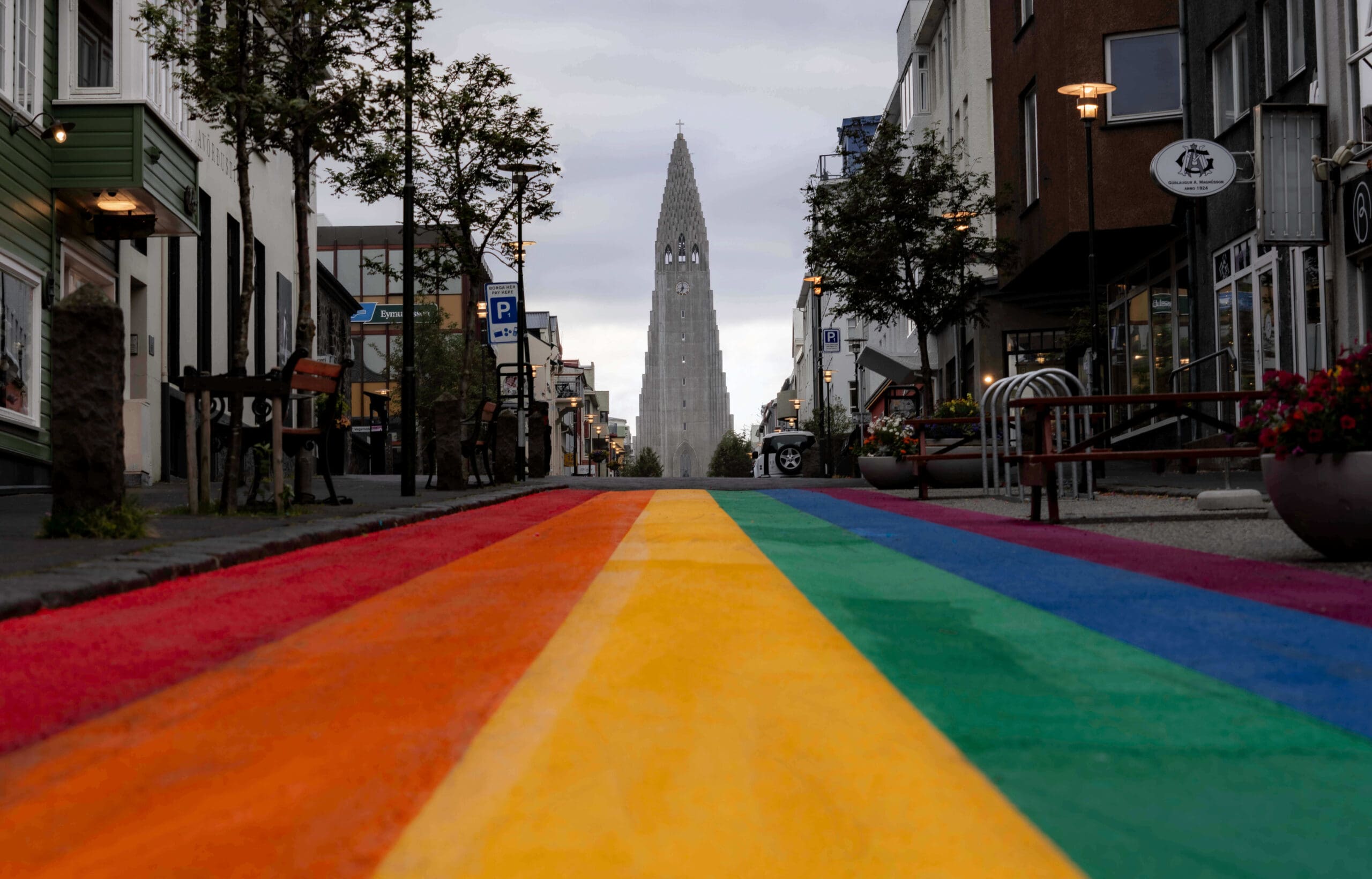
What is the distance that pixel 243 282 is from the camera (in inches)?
466

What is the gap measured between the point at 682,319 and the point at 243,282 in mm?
183379

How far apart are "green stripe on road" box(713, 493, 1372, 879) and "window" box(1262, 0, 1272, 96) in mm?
15876

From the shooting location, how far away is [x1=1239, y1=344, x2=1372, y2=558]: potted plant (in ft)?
17.9

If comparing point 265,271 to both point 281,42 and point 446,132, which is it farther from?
point 281,42

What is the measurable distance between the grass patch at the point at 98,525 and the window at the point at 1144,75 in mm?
20333

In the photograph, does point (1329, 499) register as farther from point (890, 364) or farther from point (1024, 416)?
point (890, 364)

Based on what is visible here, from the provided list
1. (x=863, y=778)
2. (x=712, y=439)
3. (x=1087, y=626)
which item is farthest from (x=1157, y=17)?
(x=712, y=439)

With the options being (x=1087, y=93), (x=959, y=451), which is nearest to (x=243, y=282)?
(x=959, y=451)

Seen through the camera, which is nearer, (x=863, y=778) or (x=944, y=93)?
(x=863, y=778)

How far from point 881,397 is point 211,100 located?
51.7m

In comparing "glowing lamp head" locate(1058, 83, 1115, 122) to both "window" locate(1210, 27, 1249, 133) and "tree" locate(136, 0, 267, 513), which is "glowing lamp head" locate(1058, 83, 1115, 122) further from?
"tree" locate(136, 0, 267, 513)

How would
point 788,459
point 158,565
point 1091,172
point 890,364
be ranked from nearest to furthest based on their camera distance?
point 158,565 < point 1091,172 < point 788,459 < point 890,364

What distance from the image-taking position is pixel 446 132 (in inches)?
939

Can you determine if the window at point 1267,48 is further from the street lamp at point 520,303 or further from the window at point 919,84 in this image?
the window at point 919,84
